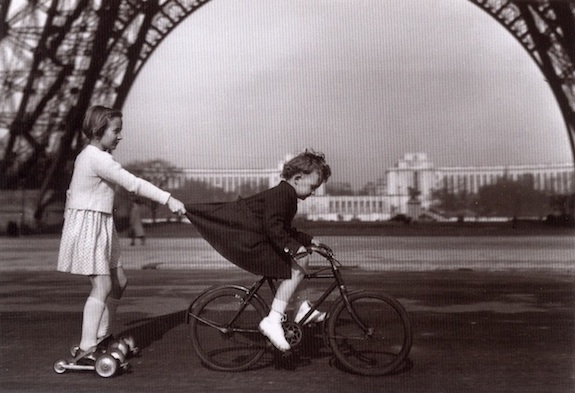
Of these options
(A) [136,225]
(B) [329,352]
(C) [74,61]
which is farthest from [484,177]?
(B) [329,352]

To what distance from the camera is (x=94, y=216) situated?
384cm

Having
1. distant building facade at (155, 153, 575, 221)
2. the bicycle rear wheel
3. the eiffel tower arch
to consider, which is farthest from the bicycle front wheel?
the eiffel tower arch

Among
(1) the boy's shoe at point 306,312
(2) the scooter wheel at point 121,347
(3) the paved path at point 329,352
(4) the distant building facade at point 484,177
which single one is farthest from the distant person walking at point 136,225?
(1) the boy's shoe at point 306,312

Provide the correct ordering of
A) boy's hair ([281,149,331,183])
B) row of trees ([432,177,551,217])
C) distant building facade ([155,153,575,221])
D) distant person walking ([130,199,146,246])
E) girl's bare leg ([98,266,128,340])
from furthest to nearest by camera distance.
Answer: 1. row of trees ([432,177,551,217])
2. distant person walking ([130,199,146,246])
3. distant building facade ([155,153,575,221])
4. girl's bare leg ([98,266,128,340])
5. boy's hair ([281,149,331,183])

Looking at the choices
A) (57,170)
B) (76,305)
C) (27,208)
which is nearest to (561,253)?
(76,305)

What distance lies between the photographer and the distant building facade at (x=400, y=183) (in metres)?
6.88

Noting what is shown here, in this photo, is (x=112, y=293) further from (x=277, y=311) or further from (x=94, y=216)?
(x=277, y=311)

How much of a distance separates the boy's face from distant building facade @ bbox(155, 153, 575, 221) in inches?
104

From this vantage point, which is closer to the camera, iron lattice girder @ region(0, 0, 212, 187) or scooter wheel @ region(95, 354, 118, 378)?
scooter wheel @ region(95, 354, 118, 378)

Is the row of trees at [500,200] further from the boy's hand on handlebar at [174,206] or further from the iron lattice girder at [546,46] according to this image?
the boy's hand on handlebar at [174,206]

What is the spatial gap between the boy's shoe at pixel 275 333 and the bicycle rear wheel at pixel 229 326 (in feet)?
0.43

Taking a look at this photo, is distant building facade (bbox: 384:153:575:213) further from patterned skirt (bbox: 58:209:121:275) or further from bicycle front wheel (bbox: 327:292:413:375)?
patterned skirt (bbox: 58:209:121:275)

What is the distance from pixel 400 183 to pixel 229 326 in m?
14.1

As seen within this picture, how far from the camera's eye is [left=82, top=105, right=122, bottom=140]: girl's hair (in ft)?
12.5
